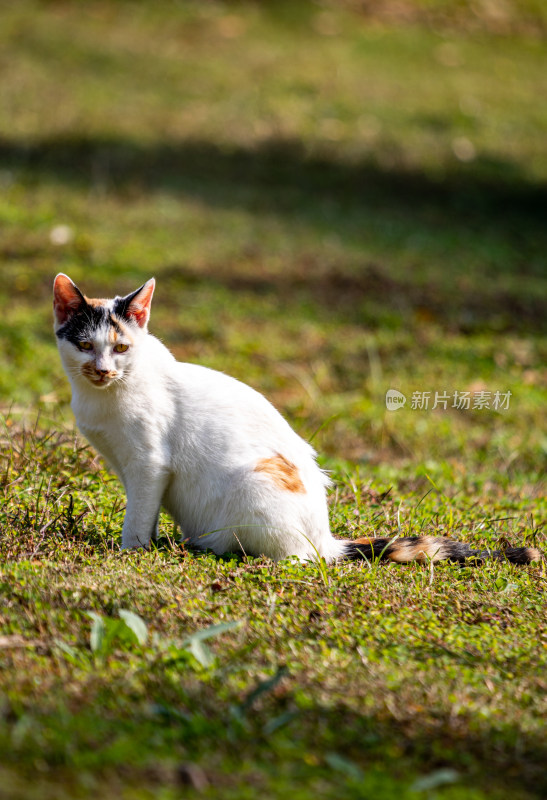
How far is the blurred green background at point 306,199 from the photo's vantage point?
741 cm

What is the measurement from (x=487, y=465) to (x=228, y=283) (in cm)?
443

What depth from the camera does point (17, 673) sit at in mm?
2533

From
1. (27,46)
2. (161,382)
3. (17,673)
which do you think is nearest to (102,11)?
(27,46)

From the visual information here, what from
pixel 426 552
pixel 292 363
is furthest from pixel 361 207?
pixel 426 552

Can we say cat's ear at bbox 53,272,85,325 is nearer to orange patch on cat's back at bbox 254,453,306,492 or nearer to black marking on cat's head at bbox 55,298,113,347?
black marking on cat's head at bbox 55,298,113,347

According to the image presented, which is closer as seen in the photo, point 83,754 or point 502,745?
point 83,754

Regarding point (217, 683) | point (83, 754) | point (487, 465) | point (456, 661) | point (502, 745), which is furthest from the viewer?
point (487, 465)

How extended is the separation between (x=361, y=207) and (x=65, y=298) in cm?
947

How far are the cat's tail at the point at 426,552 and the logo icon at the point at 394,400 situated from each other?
316 cm

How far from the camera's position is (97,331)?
3572 mm

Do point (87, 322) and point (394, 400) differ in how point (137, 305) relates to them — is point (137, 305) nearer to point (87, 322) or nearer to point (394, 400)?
point (87, 322)

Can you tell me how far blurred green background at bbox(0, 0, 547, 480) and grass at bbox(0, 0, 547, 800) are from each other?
0.05 meters

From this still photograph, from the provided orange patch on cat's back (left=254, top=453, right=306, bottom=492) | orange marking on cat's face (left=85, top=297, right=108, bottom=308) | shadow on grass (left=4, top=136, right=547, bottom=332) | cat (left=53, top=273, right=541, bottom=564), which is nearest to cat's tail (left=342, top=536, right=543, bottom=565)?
cat (left=53, top=273, right=541, bottom=564)

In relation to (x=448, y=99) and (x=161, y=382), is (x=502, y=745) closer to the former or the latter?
(x=161, y=382)
